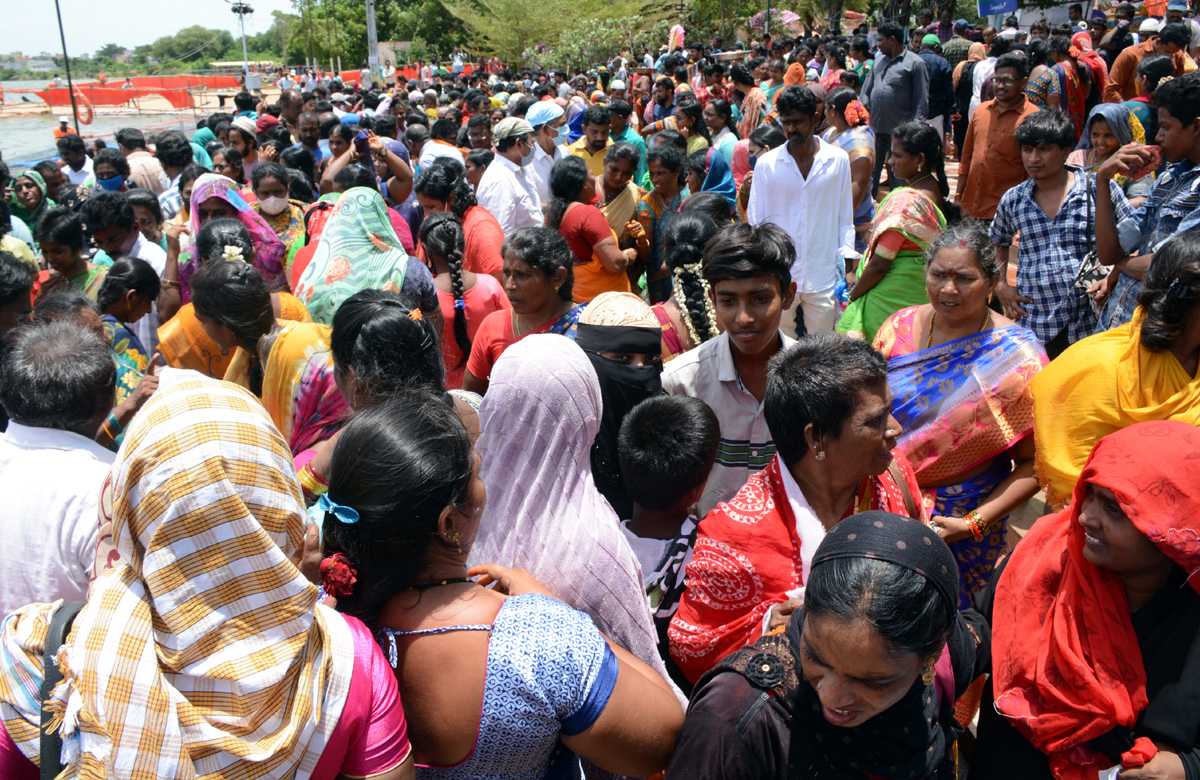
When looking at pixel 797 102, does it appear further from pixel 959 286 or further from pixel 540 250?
pixel 959 286

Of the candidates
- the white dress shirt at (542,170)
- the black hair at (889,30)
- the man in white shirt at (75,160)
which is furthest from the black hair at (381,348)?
the black hair at (889,30)

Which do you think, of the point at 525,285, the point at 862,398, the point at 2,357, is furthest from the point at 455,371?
the point at 862,398

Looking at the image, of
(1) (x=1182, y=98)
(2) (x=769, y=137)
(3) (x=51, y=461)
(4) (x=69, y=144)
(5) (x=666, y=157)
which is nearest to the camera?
(3) (x=51, y=461)

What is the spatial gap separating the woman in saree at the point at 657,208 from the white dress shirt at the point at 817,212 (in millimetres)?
788

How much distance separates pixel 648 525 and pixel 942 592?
0.94 meters

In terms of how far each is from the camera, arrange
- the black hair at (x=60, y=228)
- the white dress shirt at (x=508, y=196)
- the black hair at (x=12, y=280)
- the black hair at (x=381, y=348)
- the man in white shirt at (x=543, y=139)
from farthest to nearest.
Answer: the man in white shirt at (x=543, y=139), the white dress shirt at (x=508, y=196), the black hair at (x=60, y=228), the black hair at (x=12, y=280), the black hair at (x=381, y=348)

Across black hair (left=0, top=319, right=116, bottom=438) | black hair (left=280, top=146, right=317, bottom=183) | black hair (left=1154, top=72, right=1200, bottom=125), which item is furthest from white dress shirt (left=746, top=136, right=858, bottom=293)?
black hair (left=280, top=146, right=317, bottom=183)


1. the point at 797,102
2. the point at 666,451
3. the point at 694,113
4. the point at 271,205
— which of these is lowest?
the point at 666,451

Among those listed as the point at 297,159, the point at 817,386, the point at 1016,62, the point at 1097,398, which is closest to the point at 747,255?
the point at 817,386

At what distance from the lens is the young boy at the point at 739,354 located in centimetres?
272

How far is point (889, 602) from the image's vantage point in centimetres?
139

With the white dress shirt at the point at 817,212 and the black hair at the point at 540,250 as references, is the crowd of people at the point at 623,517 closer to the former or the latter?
the black hair at the point at 540,250

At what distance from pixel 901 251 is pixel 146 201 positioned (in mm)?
4713

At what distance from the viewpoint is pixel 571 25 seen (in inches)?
1522
